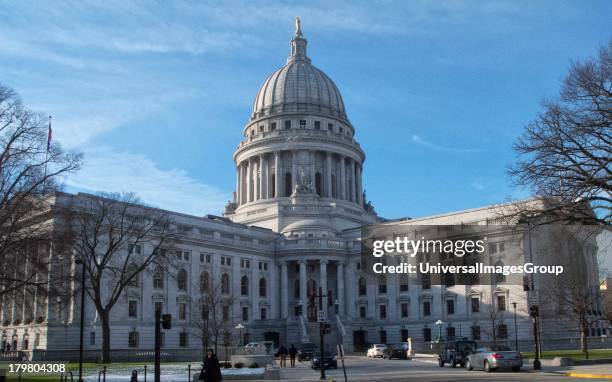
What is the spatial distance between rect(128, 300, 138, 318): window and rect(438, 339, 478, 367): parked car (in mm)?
44981

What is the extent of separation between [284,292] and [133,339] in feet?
84.7

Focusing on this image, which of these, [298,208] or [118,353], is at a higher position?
[298,208]

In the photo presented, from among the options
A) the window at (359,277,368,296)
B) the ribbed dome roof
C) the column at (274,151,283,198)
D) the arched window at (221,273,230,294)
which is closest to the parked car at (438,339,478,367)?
the arched window at (221,273,230,294)

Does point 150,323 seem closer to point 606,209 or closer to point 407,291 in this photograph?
point 407,291

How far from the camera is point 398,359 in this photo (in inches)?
2525

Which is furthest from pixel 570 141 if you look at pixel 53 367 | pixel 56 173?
pixel 53 367

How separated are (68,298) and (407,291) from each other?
6201cm

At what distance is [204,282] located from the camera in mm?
88125

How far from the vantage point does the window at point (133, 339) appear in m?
82.3

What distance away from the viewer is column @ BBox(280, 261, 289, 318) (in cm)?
10188

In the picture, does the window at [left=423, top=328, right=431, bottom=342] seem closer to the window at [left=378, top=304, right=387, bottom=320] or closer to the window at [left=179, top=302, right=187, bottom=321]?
the window at [left=378, top=304, right=387, bottom=320]

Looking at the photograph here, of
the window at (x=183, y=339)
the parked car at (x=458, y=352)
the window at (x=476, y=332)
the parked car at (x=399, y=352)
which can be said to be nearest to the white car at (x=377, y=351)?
the parked car at (x=399, y=352)

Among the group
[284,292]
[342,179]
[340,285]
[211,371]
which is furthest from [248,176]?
[211,371]

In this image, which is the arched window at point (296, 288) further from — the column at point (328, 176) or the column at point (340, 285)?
the column at point (328, 176)
